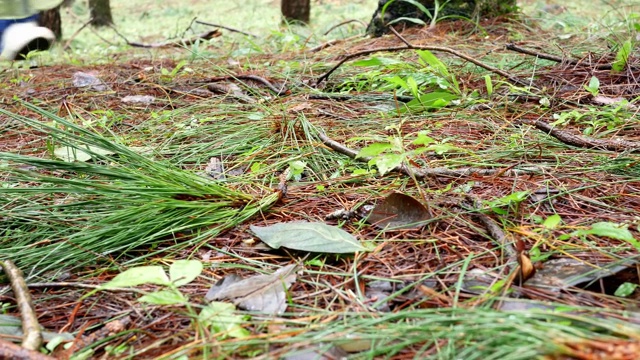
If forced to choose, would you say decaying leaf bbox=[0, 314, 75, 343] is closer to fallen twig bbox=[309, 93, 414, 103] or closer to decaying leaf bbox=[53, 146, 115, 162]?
decaying leaf bbox=[53, 146, 115, 162]

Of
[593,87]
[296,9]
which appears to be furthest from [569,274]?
[296,9]

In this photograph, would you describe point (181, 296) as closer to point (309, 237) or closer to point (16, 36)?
point (309, 237)

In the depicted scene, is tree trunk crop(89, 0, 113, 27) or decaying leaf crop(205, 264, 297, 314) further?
tree trunk crop(89, 0, 113, 27)

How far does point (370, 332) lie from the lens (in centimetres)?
80

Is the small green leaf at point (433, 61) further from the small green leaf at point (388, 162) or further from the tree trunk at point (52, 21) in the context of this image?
the tree trunk at point (52, 21)

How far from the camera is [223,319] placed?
0.87 m

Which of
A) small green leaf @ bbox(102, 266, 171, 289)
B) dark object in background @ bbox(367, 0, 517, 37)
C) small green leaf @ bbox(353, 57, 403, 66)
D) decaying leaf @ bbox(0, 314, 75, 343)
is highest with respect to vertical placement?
dark object in background @ bbox(367, 0, 517, 37)

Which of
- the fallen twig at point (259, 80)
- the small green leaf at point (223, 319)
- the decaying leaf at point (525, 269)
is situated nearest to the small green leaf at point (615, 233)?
the decaying leaf at point (525, 269)

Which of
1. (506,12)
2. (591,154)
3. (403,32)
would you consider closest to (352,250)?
(591,154)

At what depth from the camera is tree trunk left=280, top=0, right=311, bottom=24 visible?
574 centimetres

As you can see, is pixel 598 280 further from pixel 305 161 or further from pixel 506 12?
pixel 506 12

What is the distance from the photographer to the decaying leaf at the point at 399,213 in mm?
1174

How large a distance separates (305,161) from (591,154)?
0.86m

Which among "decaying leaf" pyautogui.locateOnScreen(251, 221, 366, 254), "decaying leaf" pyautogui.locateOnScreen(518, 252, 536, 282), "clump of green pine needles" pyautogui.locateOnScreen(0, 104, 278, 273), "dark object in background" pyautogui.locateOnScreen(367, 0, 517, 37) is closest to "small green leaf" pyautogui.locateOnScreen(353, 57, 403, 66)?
"clump of green pine needles" pyautogui.locateOnScreen(0, 104, 278, 273)
